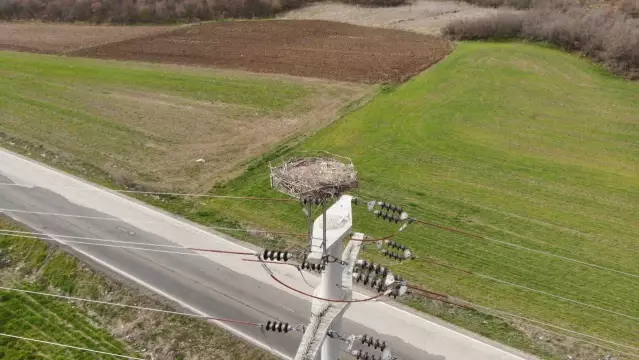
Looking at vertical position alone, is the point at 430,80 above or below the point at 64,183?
above

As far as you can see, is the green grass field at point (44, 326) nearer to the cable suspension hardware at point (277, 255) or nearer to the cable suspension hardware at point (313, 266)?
the cable suspension hardware at point (277, 255)

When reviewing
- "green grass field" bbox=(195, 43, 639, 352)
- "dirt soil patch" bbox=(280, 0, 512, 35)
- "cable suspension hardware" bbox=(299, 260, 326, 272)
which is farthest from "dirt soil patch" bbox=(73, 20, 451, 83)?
"cable suspension hardware" bbox=(299, 260, 326, 272)

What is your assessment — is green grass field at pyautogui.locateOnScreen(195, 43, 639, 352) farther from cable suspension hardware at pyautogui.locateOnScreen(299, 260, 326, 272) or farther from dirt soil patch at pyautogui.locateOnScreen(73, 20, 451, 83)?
cable suspension hardware at pyautogui.locateOnScreen(299, 260, 326, 272)

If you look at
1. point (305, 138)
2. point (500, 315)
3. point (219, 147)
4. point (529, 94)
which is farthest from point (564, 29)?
point (500, 315)

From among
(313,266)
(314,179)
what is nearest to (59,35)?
(314,179)

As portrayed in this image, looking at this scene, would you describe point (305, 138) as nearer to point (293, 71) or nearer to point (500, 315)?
point (293, 71)

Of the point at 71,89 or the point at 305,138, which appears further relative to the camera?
the point at 71,89

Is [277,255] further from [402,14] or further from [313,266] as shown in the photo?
[402,14]
